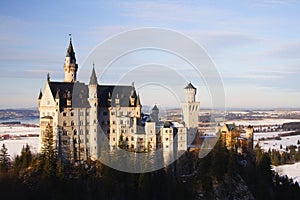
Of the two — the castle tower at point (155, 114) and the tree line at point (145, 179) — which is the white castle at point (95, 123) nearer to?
the castle tower at point (155, 114)

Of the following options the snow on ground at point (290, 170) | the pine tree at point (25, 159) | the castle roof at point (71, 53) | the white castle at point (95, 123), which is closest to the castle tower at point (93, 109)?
the white castle at point (95, 123)

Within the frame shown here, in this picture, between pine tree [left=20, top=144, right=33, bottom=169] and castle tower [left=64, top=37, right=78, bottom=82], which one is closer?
pine tree [left=20, top=144, right=33, bottom=169]

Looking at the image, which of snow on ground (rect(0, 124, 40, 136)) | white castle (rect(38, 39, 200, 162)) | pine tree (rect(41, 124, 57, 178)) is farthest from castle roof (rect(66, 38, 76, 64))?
snow on ground (rect(0, 124, 40, 136))

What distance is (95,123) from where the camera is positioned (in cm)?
5078

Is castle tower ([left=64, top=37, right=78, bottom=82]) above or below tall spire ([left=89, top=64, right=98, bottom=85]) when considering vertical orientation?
above

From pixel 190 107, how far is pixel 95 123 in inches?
483

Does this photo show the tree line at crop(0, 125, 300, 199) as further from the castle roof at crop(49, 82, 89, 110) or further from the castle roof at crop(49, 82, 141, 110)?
the castle roof at crop(49, 82, 141, 110)

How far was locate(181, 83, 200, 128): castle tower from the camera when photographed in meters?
54.1

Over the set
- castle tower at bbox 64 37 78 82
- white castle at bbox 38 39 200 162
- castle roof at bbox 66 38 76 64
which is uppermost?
castle roof at bbox 66 38 76 64

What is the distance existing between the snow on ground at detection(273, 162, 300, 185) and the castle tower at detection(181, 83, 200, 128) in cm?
2998

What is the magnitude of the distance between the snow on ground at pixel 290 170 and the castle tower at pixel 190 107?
30.0 m

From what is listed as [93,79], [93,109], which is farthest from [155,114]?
[93,79]

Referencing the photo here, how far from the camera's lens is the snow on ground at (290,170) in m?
78.0

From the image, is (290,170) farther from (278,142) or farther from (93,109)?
(93,109)
